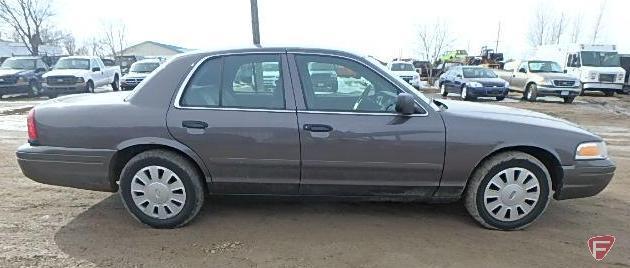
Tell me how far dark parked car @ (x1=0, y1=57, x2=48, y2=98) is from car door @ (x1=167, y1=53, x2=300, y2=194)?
17.9 metres

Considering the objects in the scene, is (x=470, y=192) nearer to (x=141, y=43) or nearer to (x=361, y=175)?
(x=361, y=175)

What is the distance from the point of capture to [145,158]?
3.74 metres

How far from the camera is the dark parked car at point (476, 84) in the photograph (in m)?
17.7

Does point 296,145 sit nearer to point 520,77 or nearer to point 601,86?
point 520,77

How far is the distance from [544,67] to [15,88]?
21.8 m

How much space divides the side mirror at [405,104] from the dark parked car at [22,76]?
62.7ft

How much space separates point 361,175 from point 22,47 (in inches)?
1958

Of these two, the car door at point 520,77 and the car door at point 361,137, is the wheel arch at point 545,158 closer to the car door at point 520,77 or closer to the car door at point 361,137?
the car door at point 361,137

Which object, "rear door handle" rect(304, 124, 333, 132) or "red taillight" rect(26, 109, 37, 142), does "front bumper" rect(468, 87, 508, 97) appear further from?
"red taillight" rect(26, 109, 37, 142)

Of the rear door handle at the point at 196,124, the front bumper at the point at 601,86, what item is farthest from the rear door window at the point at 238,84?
the front bumper at the point at 601,86

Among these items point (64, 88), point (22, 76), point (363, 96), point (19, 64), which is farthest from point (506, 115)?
point (19, 64)

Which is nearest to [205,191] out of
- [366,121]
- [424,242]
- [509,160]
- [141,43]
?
[366,121]

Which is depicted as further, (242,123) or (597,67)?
(597,67)

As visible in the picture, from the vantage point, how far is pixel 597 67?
2052 cm
